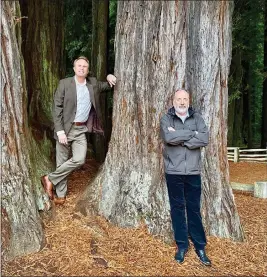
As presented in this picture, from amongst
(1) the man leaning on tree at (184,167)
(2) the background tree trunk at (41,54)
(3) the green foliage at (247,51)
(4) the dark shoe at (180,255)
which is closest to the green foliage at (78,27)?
(2) the background tree trunk at (41,54)

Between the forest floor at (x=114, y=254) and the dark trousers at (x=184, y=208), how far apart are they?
22cm

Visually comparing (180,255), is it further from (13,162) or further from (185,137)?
(13,162)

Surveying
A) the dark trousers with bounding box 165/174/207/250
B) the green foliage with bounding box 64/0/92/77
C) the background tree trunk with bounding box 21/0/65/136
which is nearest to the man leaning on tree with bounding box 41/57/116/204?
the dark trousers with bounding box 165/174/207/250

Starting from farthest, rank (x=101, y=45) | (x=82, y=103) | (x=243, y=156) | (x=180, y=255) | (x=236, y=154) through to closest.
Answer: (x=243, y=156) < (x=236, y=154) < (x=101, y=45) < (x=82, y=103) < (x=180, y=255)

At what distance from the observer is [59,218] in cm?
508

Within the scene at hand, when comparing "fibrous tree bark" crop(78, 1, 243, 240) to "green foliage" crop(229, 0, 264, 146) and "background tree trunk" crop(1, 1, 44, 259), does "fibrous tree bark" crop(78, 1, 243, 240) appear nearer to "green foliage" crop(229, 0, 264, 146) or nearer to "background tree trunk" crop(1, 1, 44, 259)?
"background tree trunk" crop(1, 1, 44, 259)

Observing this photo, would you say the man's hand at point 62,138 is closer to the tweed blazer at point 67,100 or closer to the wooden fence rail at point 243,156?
the tweed blazer at point 67,100

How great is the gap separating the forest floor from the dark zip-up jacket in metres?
1.02

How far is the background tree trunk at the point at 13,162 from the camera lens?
439 centimetres

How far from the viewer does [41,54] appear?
24.8 feet

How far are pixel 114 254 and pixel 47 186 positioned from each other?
148 centimetres

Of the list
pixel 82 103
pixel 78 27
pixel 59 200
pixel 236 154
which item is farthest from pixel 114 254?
pixel 236 154

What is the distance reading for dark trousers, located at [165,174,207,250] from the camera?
4.59 m

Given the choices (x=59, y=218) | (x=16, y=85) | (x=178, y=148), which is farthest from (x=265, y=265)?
(x=16, y=85)
